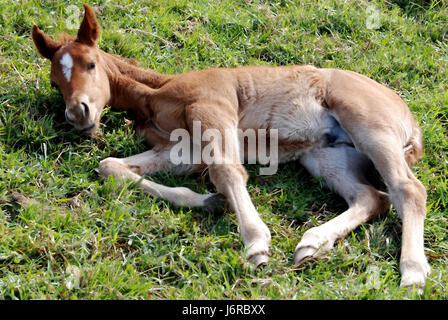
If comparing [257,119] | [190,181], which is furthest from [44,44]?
[257,119]

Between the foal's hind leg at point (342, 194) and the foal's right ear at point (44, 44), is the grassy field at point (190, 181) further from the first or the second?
the foal's right ear at point (44, 44)

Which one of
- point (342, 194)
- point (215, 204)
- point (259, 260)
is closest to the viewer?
point (259, 260)

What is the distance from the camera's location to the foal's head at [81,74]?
4.87 meters

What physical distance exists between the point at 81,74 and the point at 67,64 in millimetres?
150

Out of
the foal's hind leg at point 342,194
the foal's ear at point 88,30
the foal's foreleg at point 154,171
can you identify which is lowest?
the foal's hind leg at point 342,194

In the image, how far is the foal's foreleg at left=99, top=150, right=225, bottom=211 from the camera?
178 inches

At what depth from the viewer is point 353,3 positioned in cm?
773

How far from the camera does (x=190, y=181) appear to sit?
4938 millimetres

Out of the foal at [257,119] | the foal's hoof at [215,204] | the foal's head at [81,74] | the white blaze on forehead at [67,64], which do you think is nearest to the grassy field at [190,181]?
the foal's hoof at [215,204]

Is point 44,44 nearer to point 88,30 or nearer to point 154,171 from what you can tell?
point 88,30

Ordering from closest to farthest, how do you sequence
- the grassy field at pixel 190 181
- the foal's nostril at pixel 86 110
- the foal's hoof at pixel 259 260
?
the grassy field at pixel 190 181 → the foal's hoof at pixel 259 260 → the foal's nostril at pixel 86 110

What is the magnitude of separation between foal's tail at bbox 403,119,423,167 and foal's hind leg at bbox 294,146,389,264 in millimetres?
350

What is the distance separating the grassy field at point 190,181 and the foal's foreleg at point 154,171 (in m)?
0.08
